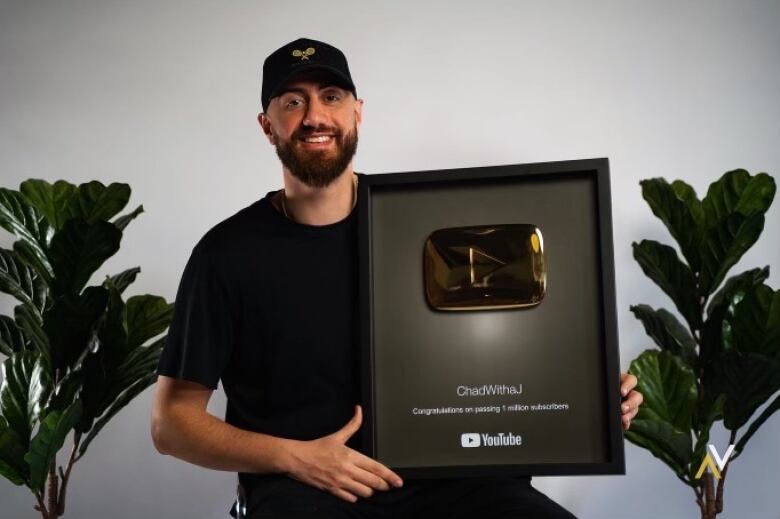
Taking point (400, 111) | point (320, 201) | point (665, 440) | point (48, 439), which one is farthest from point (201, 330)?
point (400, 111)

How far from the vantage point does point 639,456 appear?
3084mm

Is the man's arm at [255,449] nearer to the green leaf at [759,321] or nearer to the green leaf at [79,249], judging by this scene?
the green leaf at [79,249]

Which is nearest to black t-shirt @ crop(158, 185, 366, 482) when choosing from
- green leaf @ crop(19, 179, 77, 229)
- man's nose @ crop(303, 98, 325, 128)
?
man's nose @ crop(303, 98, 325, 128)

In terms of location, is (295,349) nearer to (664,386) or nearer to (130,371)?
(130,371)

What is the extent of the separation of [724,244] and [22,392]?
6.96 ft

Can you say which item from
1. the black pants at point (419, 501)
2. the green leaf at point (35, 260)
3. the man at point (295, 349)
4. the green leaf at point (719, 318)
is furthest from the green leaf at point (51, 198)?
the green leaf at point (719, 318)

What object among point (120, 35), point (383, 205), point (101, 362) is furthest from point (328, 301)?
point (120, 35)

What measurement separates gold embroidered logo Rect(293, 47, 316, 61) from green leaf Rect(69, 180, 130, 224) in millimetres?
1026

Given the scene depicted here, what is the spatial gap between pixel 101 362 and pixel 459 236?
4.79 ft

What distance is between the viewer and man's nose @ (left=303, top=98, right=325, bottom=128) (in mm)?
1878

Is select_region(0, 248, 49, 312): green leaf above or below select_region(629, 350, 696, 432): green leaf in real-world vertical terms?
above

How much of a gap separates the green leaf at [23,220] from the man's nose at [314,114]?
3.87 ft

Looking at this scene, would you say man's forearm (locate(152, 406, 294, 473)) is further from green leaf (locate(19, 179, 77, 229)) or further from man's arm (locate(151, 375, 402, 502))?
green leaf (locate(19, 179, 77, 229))

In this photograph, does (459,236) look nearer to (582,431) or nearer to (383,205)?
(383,205)
